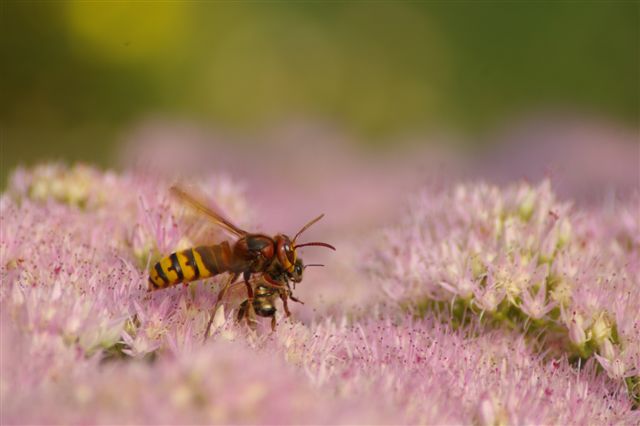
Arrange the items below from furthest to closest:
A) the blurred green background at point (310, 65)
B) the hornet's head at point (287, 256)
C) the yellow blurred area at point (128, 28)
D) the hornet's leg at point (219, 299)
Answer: the yellow blurred area at point (128, 28), the blurred green background at point (310, 65), the hornet's head at point (287, 256), the hornet's leg at point (219, 299)

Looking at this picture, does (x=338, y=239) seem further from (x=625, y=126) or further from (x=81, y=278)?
(x=625, y=126)

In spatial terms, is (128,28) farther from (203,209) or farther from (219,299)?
(219,299)

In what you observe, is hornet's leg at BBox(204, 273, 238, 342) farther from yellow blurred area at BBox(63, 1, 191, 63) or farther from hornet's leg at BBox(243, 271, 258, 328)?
yellow blurred area at BBox(63, 1, 191, 63)

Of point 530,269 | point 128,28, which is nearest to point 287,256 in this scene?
point 530,269

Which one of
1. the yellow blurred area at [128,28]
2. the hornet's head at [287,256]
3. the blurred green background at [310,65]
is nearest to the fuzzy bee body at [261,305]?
the hornet's head at [287,256]

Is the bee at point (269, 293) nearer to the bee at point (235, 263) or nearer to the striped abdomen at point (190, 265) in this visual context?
the bee at point (235, 263)

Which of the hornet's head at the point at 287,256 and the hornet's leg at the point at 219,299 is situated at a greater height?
the hornet's head at the point at 287,256

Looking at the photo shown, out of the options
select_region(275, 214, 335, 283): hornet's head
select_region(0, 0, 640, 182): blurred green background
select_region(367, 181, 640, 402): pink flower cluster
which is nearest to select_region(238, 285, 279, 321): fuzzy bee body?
→ select_region(275, 214, 335, 283): hornet's head
